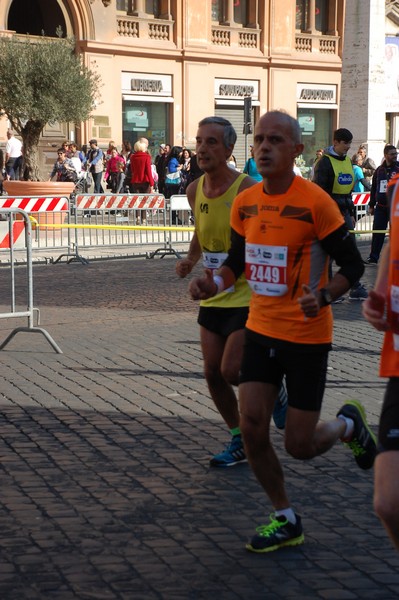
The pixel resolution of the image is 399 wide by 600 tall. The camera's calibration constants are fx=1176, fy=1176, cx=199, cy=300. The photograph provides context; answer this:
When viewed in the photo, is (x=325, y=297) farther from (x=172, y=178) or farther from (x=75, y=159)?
(x=75, y=159)

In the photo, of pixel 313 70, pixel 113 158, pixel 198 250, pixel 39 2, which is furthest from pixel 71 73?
pixel 198 250

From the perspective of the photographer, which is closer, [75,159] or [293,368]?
[293,368]

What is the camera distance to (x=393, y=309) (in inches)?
159

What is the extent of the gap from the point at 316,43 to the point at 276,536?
44.6 meters

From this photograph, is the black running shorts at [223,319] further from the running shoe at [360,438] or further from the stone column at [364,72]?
the stone column at [364,72]

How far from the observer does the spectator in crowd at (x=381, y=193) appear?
55.8 feet

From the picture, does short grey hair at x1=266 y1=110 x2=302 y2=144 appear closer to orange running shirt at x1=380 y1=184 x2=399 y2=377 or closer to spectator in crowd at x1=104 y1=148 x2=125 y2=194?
orange running shirt at x1=380 y1=184 x2=399 y2=377

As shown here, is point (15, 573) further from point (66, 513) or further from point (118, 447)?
point (118, 447)

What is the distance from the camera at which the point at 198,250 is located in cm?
671

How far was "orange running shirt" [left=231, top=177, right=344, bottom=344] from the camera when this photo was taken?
4.93 meters

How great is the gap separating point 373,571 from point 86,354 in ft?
19.2

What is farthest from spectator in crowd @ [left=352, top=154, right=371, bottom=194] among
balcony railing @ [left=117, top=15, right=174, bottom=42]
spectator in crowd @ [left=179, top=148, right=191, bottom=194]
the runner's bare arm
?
balcony railing @ [left=117, top=15, right=174, bottom=42]

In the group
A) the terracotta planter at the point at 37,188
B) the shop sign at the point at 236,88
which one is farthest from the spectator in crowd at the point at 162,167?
the shop sign at the point at 236,88

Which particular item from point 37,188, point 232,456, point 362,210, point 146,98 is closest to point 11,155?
point 37,188
